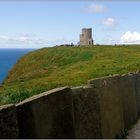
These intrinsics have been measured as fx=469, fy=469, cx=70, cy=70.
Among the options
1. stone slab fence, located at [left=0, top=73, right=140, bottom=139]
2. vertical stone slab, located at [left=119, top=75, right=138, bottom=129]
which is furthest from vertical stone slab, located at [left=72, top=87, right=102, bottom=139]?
vertical stone slab, located at [left=119, top=75, right=138, bottom=129]

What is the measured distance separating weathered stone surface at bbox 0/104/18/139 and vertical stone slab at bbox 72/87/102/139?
223 cm

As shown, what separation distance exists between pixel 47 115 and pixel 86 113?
1708 millimetres

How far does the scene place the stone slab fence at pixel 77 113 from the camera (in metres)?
9.73

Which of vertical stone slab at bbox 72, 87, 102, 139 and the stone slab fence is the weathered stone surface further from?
vertical stone slab at bbox 72, 87, 102, 139

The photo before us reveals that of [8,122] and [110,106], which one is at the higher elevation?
[8,122]

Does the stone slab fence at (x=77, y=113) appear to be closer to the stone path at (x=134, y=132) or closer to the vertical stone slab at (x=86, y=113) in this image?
the vertical stone slab at (x=86, y=113)

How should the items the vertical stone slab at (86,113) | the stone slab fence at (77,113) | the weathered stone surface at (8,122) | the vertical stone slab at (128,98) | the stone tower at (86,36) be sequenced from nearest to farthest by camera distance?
the weathered stone surface at (8,122)
the stone slab fence at (77,113)
the vertical stone slab at (86,113)
the vertical stone slab at (128,98)
the stone tower at (86,36)

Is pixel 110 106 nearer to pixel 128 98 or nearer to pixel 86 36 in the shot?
pixel 128 98

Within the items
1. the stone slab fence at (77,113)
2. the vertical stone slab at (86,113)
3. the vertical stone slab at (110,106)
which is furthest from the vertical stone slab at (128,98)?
the vertical stone slab at (86,113)

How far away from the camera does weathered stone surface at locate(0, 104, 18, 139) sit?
357 inches

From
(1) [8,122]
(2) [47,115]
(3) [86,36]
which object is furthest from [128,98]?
(3) [86,36]

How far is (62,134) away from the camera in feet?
35.1

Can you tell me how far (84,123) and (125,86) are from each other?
394cm

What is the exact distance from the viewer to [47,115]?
33.7 feet
